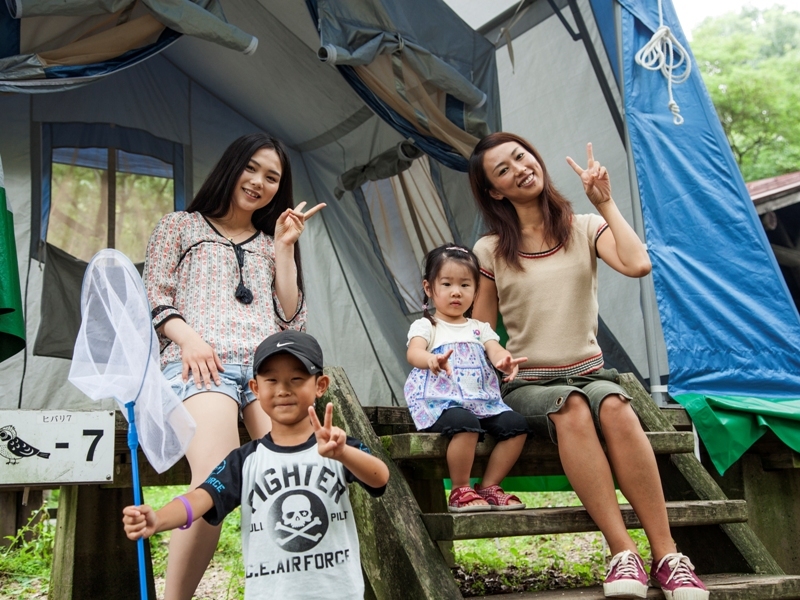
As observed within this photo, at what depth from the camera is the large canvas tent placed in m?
3.59

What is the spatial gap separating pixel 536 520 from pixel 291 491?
0.82 metres

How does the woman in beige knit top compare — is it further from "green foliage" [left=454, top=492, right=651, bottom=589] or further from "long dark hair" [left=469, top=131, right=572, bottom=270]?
"green foliage" [left=454, top=492, right=651, bottom=589]

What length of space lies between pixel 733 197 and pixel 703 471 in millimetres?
1564

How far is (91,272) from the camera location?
1.83 meters

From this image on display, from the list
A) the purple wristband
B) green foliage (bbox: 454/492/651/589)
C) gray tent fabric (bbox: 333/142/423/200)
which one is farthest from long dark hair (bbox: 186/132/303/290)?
green foliage (bbox: 454/492/651/589)

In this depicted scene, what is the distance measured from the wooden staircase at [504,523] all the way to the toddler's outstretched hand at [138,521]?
81cm

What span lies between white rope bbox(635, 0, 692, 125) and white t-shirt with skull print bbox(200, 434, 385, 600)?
2.75m

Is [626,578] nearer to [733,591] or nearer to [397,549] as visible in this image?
[733,591]

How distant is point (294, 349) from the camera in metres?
1.81

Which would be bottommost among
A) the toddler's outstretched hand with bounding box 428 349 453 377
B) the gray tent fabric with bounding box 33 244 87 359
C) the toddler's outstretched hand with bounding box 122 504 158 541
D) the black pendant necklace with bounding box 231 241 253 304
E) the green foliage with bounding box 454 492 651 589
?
the green foliage with bounding box 454 492 651 589

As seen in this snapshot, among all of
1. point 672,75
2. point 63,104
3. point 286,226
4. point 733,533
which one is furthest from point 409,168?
point 733,533

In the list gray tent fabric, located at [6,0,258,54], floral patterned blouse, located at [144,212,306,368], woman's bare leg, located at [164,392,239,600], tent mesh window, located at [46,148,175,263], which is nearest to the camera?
woman's bare leg, located at [164,392,239,600]

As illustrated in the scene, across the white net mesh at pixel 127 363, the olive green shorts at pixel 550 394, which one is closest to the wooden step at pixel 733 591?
the olive green shorts at pixel 550 394

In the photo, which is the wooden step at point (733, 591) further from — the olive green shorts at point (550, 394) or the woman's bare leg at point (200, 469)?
the woman's bare leg at point (200, 469)
